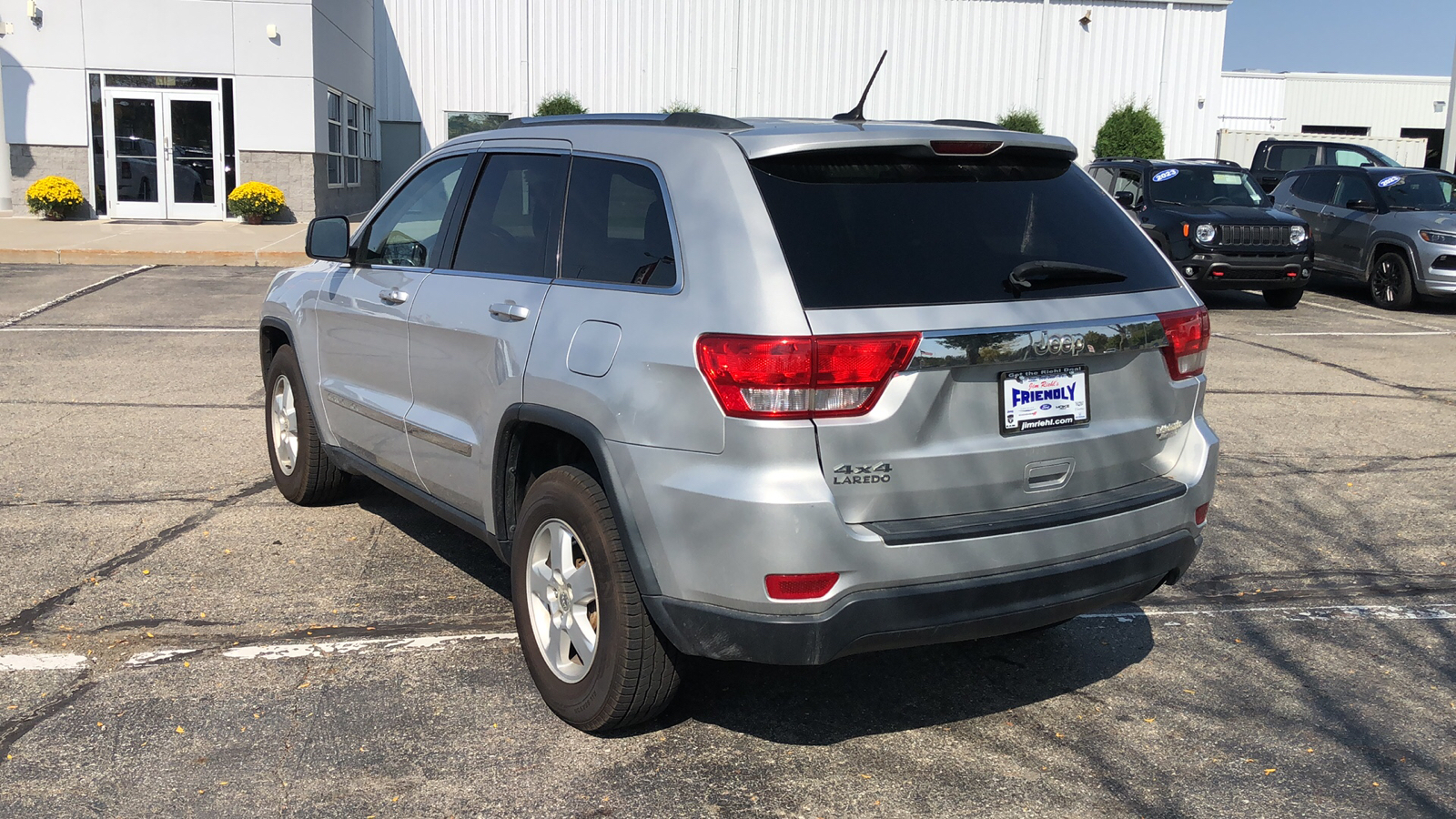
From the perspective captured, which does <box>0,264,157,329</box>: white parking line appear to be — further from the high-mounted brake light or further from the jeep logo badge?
the jeep logo badge

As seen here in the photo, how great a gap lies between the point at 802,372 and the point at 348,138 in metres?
28.5

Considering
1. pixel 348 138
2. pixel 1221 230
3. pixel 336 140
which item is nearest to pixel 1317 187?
pixel 1221 230

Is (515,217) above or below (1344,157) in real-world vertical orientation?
below

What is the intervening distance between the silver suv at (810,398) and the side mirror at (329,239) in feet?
3.94

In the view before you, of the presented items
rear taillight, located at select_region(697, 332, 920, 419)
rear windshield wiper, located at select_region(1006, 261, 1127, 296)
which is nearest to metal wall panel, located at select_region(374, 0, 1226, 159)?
rear windshield wiper, located at select_region(1006, 261, 1127, 296)

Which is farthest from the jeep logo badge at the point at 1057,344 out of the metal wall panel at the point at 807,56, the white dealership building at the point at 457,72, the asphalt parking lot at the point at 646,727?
the metal wall panel at the point at 807,56

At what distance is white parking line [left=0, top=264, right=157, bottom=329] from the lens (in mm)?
12328

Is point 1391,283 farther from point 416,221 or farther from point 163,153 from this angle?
point 163,153

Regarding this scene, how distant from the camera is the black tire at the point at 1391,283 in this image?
15430 millimetres

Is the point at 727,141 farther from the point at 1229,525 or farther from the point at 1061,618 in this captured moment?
the point at 1229,525

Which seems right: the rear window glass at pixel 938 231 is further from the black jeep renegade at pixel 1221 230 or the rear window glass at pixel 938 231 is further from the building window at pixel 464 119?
the building window at pixel 464 119

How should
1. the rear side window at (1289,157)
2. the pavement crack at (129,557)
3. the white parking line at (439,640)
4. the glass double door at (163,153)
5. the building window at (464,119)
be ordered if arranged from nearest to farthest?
the white parking line at (439,640)
the pavement crack at (129,557)
the rear side window at (1289,157)
the glass double door at (163,153)
the building window at (464,119)

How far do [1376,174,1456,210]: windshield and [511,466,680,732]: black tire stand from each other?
1552 cm

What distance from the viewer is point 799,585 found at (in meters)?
3.16
